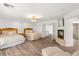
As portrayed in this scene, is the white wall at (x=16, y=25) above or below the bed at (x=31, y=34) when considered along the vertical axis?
above

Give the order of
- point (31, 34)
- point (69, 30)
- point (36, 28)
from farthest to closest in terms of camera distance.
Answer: point (69, 30), point (31, 34), point (36, 28)

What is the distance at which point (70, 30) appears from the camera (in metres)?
3.97

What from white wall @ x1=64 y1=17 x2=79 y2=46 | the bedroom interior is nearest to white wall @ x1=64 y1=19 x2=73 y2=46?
white wall @ x1=64 y1=17 x2=79 y2=46

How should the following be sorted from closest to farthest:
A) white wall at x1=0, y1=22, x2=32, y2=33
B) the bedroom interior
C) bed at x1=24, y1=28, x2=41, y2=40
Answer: the bedroom interior < white wall at x1=0, y1=22, x2=32, y2=33 < bed at x1=24, y1=28, x2=41, y2=40

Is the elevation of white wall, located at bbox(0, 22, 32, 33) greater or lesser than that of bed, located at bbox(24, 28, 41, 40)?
greater

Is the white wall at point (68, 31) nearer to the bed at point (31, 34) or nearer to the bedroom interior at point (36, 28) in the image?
the bedroom interior at point (36, 28)

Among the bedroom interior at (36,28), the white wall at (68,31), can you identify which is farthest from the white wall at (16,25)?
the white wall at (68,31)

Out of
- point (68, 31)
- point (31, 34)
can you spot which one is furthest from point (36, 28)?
point (68, 31)

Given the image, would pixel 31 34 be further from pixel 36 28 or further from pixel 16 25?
pixel 16 25

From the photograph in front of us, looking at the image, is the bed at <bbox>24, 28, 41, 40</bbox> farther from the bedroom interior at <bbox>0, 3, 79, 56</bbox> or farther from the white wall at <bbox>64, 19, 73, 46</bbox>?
the white wall at <bbox>64, 19, 73, 46</bbox>

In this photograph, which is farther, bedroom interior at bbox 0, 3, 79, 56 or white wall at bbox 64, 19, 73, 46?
white wall at bbox 64, 19, 73, 46

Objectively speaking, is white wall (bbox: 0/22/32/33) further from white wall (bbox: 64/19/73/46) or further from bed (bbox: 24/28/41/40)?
white wall (bbox: 64/19/73/46)

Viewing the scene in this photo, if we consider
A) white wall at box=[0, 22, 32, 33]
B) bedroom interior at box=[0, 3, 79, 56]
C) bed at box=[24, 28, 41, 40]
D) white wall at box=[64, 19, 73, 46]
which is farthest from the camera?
white wall at box=[64, 19, 73, 46]

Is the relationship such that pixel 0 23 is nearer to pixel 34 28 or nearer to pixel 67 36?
pixel 34 28
